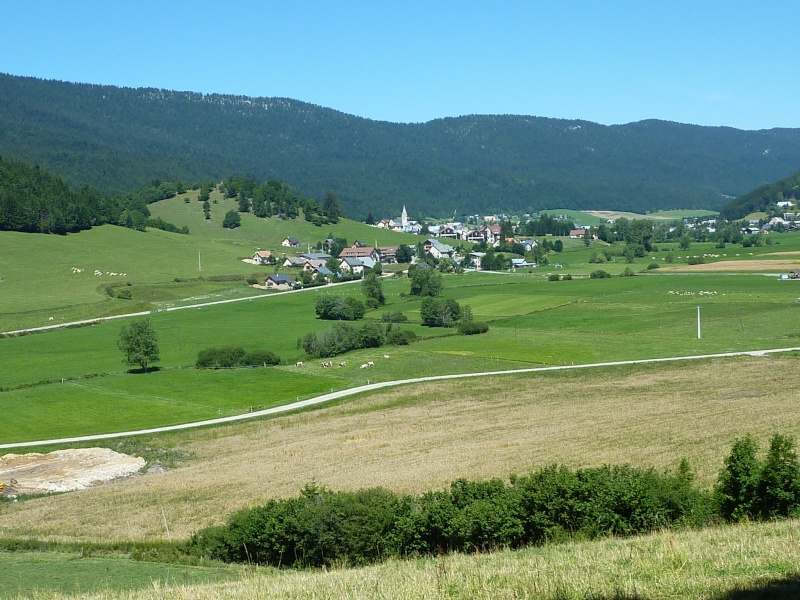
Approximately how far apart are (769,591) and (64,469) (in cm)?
3074

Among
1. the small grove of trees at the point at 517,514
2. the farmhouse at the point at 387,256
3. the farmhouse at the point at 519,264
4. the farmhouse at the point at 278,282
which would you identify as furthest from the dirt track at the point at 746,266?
the small grove of trees at the point at 517,514

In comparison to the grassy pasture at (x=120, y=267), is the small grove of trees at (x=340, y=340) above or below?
below

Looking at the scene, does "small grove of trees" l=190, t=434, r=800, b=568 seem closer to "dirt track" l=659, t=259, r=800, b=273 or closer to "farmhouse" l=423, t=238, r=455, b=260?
"dirt track" l=659, t=259, r=800, b=273

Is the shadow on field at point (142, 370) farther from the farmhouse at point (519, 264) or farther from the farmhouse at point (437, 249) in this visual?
the farmhouse at point (437, 249)

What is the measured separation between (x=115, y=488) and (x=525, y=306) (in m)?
54.9

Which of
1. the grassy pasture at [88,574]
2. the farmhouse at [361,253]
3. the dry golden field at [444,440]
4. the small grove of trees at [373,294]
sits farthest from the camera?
the farmhouse at [361,253]

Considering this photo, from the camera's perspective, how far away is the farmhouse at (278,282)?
110 m

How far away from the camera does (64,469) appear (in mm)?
36625

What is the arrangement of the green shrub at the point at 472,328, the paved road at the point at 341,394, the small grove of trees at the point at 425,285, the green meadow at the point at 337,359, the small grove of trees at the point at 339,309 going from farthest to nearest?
the small grove of trees at the point at 425,285 < the small grove of trees at the point at 339,309 < the green shrub at the point at 472,328 < the green meadow at the point at 337,359 < the paved road at the point at 341,394

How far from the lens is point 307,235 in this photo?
16250cm

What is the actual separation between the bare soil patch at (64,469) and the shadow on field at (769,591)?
91.2ft

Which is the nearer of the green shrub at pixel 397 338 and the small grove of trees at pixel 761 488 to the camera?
the small grove of trees at pixel 761 488

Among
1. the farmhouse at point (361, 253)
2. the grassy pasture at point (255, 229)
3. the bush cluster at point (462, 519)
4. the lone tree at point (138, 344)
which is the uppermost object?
the grassy pasture at point (255, 229)

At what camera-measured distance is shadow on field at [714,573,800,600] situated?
11102 millimetres
